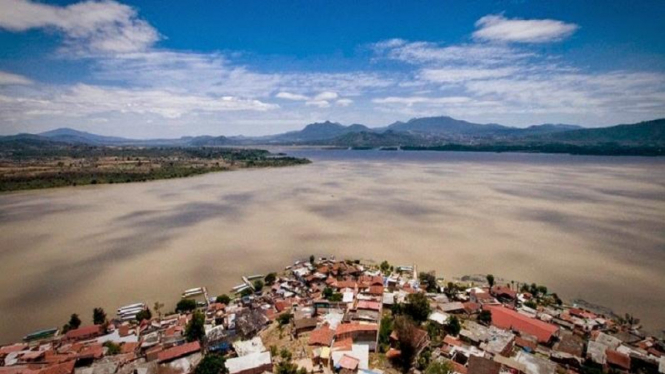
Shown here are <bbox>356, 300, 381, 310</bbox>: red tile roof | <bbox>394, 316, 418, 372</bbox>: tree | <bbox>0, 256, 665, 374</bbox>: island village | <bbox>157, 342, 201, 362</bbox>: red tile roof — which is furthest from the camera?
<bbox>356, 300, 381, 310</bbox>: red tile roof

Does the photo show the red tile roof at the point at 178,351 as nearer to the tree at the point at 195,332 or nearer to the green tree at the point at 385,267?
the tree at the point at 195,332

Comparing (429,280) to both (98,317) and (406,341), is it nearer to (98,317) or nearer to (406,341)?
(406,341)

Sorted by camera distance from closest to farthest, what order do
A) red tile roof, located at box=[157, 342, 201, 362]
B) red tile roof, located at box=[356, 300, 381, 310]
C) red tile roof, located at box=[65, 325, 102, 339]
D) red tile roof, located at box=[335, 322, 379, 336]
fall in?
red tile roof, located at box=[157, 342, 201, 362] → red tile roof, located at box=[335, 322, 379, 336] → red tile roof, located at box=[65, 325, 102, 339] → red tile roof, located at box=[356, 300, 381, 310]

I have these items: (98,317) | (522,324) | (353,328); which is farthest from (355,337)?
(98,317)

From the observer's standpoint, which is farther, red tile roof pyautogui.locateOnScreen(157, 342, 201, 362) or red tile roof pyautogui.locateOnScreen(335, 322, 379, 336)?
red tile roof pyautogui.locateOnScreen(335, 322, 379, 336)

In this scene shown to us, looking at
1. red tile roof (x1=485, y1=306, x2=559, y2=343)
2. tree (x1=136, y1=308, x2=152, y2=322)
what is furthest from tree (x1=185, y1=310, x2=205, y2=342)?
red tile roof (x1=485, y1=306, x2=559, y2=343)

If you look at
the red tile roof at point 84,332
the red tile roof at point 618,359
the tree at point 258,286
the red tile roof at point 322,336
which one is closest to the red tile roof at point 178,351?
the red tile roof at point 322,336

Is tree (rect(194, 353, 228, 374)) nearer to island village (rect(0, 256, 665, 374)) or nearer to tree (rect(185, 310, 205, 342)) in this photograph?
island village (rect(0, 256, 665, 374))
